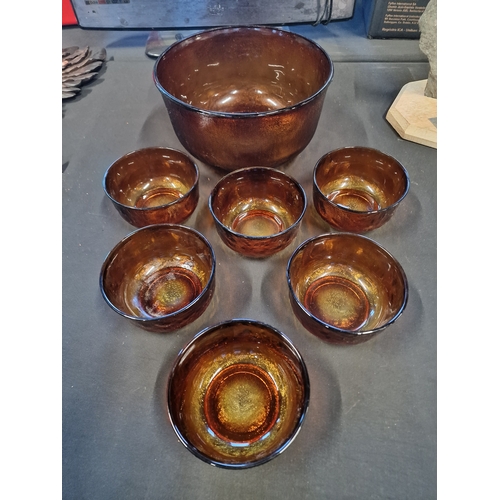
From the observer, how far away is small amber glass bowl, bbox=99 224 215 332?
0.63 meters

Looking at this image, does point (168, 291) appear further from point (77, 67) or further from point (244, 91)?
point (77, 67)

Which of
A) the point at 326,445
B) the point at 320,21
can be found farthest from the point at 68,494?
the point at 320,21

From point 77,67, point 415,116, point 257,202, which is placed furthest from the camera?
point 77,67

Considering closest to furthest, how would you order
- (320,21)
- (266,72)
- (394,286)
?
(394,286) < (266,72) < (320,21)

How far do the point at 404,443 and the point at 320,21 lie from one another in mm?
1150

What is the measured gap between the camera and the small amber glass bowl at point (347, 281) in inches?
24.1

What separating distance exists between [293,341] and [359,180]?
38cm

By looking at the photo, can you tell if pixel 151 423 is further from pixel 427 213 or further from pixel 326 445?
pixel 427 213

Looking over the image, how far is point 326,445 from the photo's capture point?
53 cm

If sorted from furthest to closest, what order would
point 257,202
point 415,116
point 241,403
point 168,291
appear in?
point 415,116
point 257,202
point 168,291
point 241,403

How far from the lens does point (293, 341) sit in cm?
61

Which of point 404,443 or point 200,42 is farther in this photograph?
point 200,42

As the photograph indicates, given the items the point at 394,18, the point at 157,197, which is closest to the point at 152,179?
the point at 157,197

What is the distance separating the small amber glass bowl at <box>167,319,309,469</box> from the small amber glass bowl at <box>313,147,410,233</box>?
28 centimetres
